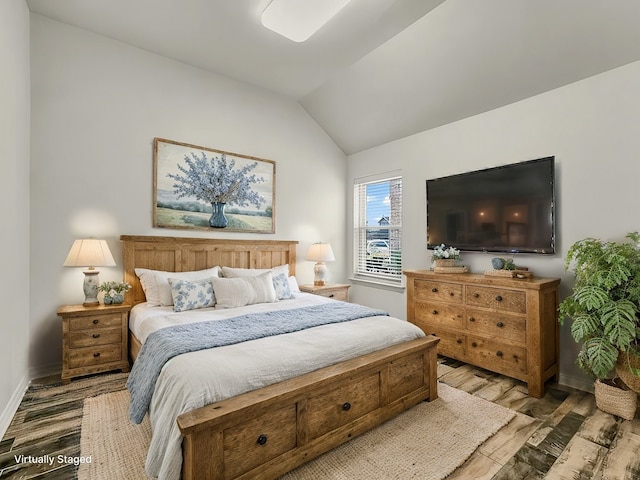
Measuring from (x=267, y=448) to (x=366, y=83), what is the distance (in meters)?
3.64

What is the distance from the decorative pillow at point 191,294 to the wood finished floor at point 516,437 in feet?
2.58

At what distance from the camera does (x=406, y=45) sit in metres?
3.10

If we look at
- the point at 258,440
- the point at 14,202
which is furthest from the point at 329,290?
the point at 14,202

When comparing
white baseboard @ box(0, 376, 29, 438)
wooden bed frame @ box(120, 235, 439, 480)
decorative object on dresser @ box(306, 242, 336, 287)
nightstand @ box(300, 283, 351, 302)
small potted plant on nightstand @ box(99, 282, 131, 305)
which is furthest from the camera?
decorative object on dresser @ box(306, 242, 336, 287)

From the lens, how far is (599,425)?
6.91 ft

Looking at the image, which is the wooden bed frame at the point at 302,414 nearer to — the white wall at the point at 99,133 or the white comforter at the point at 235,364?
the white comforter at the point at 235,364

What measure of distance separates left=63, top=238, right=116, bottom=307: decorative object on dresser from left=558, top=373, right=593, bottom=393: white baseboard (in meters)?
4.07

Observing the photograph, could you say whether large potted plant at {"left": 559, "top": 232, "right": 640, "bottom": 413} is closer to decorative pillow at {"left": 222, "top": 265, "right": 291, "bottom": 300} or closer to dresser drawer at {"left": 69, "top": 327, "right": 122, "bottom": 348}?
decorative pillow at {"left": 222, "top": 265, "right": 291, "bottom": 300}

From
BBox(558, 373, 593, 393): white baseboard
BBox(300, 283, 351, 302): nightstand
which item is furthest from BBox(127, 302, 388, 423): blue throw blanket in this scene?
BBox(558, 373, 593, 393): white baseboard

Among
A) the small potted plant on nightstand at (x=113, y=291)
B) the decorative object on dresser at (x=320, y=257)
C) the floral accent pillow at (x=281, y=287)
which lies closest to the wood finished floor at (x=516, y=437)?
the small potted plant on nightstand at (x=113, y=291)

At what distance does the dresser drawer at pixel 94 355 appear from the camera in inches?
105

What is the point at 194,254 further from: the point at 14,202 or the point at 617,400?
the point at 617,400

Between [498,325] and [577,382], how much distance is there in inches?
29.9

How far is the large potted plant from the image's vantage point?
206cm
